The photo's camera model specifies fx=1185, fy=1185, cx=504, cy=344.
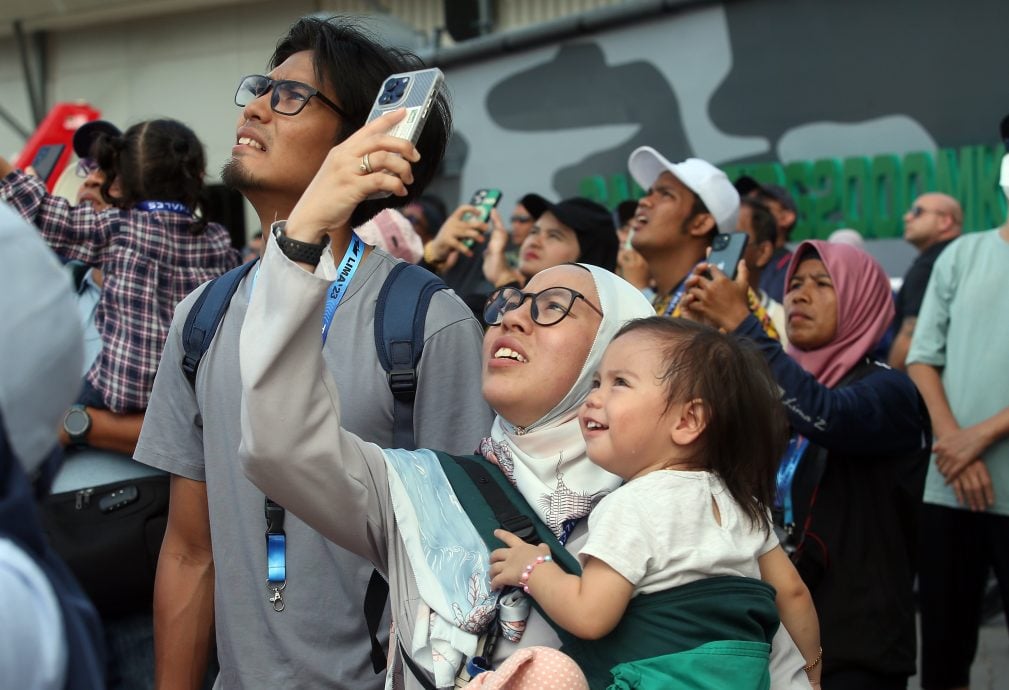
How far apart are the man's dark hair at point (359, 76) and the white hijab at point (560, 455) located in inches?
26.4

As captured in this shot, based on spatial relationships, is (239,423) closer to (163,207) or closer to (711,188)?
(163,207)

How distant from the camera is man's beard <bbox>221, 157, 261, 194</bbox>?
2.73 metres

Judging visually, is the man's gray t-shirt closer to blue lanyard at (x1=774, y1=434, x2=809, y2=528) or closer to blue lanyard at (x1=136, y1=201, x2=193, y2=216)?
blue lanyard at (x1=136, y1=201, x2=193, y2=216)

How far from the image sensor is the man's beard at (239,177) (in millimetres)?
2732

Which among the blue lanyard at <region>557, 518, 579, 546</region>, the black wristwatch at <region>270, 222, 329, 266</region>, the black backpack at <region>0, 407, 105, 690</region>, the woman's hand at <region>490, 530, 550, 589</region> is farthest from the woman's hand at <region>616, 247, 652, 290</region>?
the black backpack at <region>0, 407, 105, 690</region>

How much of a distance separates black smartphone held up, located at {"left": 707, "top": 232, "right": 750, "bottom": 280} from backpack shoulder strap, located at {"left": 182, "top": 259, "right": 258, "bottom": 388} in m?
1.62

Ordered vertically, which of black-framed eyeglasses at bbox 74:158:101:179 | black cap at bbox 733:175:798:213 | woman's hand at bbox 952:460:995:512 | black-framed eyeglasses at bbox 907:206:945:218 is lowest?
woman's hand at bbox 952:460:995:512

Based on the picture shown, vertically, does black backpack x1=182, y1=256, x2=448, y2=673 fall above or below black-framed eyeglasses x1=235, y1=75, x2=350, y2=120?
below

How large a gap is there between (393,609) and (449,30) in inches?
392

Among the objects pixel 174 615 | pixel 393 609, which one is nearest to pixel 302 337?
pixel 393 609

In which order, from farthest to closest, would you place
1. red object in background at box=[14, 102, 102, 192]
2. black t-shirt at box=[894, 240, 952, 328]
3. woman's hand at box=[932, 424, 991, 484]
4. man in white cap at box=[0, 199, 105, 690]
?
black t-shirt at box=[894, 240, 952, 328], red object in background at box=[14, 102, 102, 192], woman's hand at box=[932, 424, 991, 484], man in white cap at box=[0, 199, 105, 690]

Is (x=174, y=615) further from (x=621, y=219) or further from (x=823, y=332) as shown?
(x=621, y=219)

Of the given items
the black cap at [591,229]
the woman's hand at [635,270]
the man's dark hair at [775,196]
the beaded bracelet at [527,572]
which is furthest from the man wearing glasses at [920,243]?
the beaded bracelet at [527,572]

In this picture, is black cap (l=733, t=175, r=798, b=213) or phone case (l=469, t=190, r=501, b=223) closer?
phone case (l=469, t=190, r=501, b=223)
